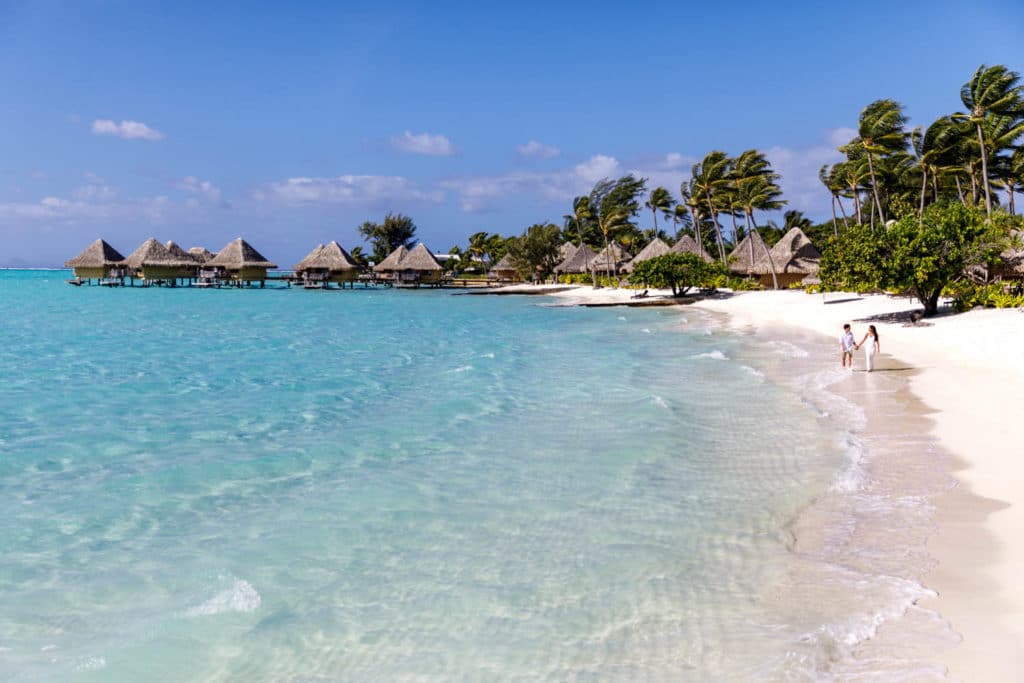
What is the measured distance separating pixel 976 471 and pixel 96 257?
251 ft

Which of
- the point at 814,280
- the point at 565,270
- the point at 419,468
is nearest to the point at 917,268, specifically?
the point at 419,468

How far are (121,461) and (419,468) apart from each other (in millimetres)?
3785

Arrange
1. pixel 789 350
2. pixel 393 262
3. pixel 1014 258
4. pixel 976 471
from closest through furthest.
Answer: pixel 976 471, pixel 789 350, pixel 1014 258, pixel 393 262

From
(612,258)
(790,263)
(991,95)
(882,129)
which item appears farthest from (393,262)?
(991,95)

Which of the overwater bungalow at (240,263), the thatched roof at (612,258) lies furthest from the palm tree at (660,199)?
the overwater bungalow at (240,263)

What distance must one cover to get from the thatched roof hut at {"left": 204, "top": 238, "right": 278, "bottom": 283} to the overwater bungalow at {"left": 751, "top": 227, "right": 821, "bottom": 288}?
146 ft

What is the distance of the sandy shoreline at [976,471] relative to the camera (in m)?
4.07

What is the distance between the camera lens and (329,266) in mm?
66812

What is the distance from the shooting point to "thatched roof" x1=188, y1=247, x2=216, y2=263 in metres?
72.8

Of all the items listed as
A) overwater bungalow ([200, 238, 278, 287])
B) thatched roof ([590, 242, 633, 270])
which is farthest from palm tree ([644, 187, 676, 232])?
overwater bungalow ([200, 238, 278, 287])

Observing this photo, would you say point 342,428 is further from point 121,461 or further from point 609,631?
point 609,631

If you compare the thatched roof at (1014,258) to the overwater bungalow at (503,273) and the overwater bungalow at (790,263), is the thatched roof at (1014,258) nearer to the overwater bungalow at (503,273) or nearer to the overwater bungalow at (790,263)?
the overwater bungalow at (790,263)

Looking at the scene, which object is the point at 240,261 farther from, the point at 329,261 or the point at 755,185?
the point at 755,185

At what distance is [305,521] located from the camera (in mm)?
6668
